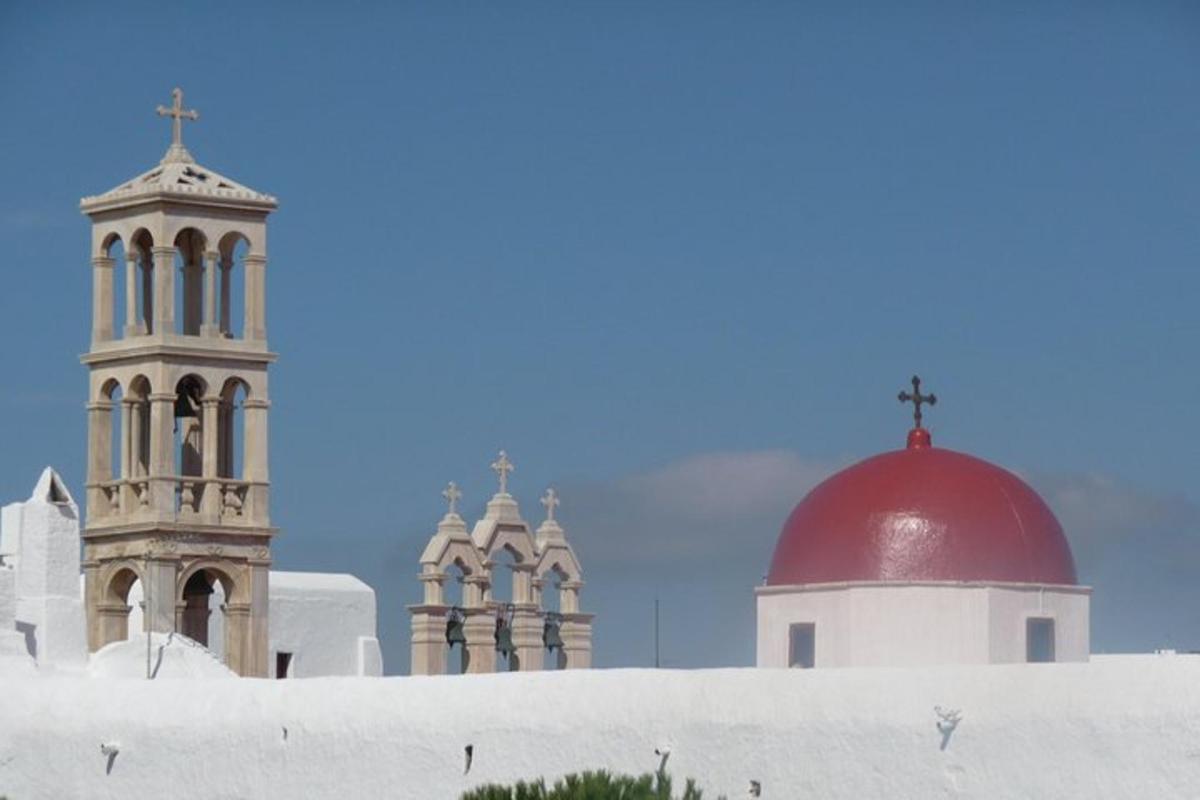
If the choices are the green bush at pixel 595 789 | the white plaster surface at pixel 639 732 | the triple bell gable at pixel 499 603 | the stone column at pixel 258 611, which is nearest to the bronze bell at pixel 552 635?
the triple bell gable at pixel 499 603

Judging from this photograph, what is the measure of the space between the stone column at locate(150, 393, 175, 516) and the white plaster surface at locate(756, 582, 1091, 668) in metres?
9.49

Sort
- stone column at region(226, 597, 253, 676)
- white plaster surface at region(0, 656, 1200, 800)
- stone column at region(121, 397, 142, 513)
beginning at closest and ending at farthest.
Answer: white plaster surface at region(0, 656, 1200, 800)
stone column at region(121, 397, 142, 513)
stone column at region(226, 597, 253, 676)

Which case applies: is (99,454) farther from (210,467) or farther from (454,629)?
(454,629)

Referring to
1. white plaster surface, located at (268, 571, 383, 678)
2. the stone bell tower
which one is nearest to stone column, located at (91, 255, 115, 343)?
the stone bell tower

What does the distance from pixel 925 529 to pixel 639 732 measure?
2.90 meters

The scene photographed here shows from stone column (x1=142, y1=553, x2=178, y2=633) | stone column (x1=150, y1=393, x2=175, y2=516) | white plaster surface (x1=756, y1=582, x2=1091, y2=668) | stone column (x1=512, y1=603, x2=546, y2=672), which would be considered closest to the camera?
white plaster surface (x1=756, y1=582, x2=1091, y2=668)

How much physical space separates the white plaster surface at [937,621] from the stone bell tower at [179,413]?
955 cm

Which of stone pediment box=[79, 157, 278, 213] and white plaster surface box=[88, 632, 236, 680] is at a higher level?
stone pediment box=[79, 157, 278, 213]

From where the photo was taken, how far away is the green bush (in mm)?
23672

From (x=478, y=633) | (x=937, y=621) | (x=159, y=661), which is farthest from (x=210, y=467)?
(x=937, y=621)

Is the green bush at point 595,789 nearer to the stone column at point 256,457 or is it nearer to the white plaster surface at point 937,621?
the white plaster surface at point 937,621

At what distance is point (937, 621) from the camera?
25.8m

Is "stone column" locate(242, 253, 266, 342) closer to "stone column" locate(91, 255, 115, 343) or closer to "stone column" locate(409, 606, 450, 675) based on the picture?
"stone column" locate(91, 255, 115, 343)

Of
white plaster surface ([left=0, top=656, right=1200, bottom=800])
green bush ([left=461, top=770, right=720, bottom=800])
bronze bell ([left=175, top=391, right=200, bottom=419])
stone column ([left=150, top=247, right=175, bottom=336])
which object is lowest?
green bush ([left=461, top=770, right=720, bottom=800])
